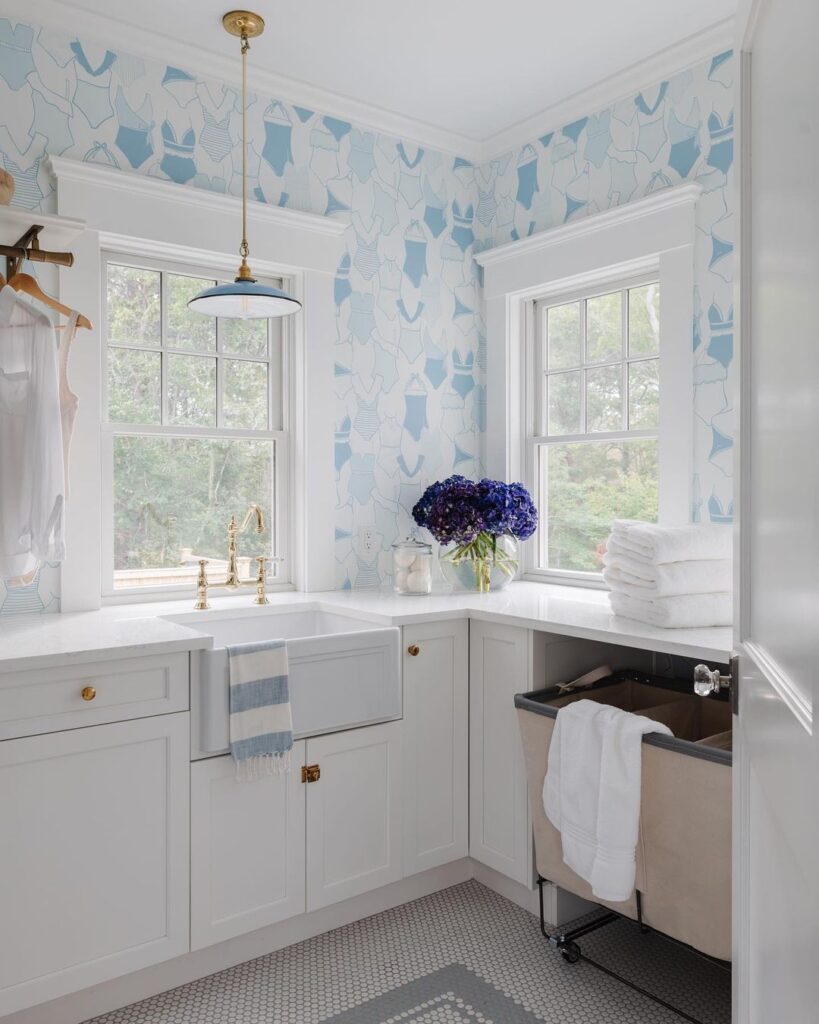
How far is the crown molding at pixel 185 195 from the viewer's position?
2.43 meters

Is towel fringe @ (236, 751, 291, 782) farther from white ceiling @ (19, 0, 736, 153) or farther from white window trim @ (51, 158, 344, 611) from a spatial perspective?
white ceiling @ (19, 0, 736, 153)

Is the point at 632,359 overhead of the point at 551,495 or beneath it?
overhead

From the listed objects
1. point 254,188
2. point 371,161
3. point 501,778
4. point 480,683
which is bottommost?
point 501,778

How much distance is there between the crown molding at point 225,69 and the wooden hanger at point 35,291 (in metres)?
0.79

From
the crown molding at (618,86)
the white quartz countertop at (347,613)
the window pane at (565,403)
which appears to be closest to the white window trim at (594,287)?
the window pane at (565,403)

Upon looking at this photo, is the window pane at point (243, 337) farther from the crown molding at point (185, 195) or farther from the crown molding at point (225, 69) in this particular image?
the crown molding at point (225, 69)

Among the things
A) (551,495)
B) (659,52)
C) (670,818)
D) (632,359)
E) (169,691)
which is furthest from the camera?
(551,495)

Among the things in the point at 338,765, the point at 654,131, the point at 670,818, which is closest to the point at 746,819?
the point at 670,818

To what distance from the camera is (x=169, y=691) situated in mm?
2021

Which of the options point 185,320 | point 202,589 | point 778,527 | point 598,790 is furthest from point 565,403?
point 778,527

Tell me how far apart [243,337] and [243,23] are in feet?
3.15

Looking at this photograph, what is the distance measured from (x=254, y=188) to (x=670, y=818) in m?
2.34

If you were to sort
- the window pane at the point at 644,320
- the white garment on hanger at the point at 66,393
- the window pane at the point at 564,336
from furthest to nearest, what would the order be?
the window pane at the point at 564,336 < the window pane at the point at 644,320 < the white garment on hanger at the point at 66,393

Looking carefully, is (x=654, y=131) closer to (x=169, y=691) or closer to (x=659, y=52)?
(x=659, y=52)
